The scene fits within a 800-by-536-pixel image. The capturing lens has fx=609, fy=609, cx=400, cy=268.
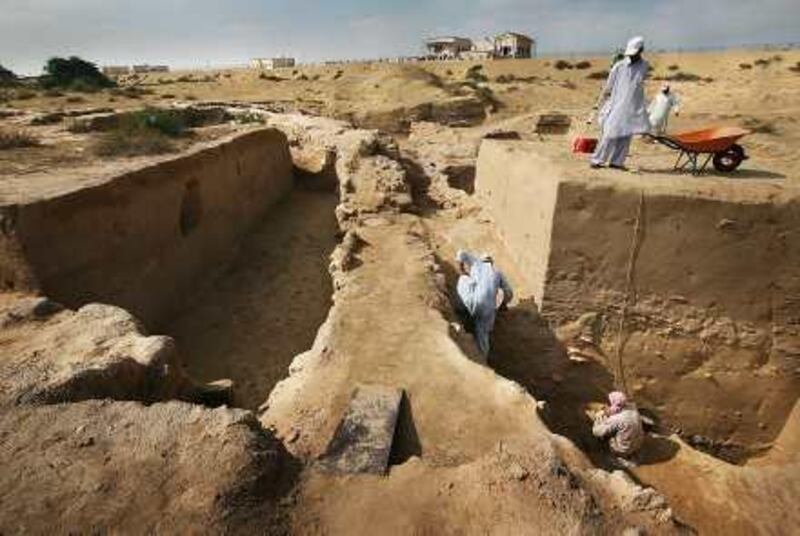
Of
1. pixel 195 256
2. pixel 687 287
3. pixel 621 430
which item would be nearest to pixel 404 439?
pixel 621 430

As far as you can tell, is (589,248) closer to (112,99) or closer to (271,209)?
(271,209)

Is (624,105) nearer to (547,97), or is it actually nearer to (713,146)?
(713,146)

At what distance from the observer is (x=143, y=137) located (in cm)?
979

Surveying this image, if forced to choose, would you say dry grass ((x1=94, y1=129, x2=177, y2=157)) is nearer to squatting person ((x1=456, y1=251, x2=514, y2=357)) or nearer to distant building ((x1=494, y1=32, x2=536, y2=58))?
squatting person ((x1=456, y1=251, x2=514, y2=357))

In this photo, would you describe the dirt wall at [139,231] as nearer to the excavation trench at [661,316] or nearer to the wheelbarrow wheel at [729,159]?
the excavation trench at [661,316]

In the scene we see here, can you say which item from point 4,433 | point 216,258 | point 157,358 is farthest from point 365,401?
point 216,258

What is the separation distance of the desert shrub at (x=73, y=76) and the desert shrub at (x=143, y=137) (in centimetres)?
1746

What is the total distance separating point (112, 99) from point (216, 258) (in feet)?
56.0

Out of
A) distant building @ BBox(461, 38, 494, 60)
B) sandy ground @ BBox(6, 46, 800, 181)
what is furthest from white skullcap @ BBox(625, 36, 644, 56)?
distant building @ BBox(461, 38, 494, 60)

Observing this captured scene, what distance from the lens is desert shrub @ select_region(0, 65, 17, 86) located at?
92.1 ft

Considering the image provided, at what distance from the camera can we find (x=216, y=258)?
9.05m

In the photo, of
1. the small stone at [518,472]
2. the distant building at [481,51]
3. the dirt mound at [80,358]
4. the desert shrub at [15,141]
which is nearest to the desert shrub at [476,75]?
the distant building at [481,51]

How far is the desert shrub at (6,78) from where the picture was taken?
2807cm

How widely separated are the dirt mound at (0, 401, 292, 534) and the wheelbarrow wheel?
5955mm
